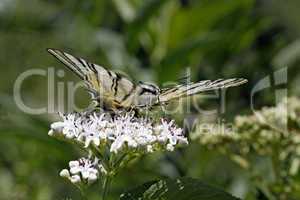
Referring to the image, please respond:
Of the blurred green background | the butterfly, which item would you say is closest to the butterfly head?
the butterfly

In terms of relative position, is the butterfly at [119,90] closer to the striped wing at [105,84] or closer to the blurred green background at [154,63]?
the striped wing at [105,84]

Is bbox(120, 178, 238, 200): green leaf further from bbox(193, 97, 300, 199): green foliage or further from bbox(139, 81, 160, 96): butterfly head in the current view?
bbox(193, 97, 300, 199): green foliage

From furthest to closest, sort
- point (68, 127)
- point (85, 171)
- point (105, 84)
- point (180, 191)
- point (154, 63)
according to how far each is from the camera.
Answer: point (154, 63) → point (105, 84) → point (68, 127) → point (85, 171) → point (180, 191)

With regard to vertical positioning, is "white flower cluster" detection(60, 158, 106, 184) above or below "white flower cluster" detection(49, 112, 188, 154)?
below

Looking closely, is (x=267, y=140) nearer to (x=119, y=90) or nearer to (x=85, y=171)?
(x=119, y=90)

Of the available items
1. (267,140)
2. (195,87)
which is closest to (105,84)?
A: (195,87)

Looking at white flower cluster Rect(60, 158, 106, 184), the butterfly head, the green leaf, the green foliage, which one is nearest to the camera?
the green leaf

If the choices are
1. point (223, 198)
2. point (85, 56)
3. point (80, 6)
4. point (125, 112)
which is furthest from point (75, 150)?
point (223, 198)
